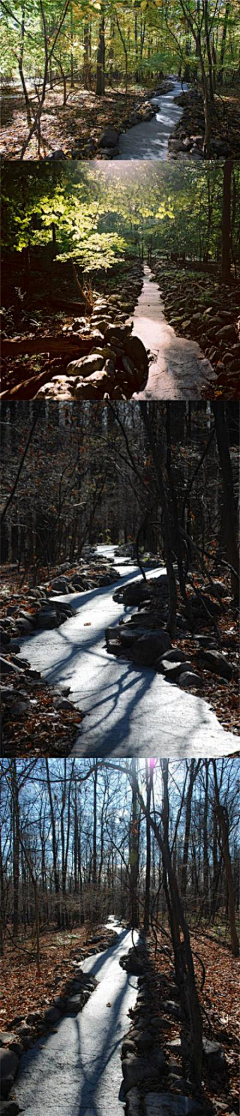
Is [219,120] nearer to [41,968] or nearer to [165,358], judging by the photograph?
[165,358]

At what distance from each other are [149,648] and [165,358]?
1.35 m

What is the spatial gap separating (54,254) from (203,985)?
3657mm

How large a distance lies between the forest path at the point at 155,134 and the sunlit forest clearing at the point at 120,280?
7cm

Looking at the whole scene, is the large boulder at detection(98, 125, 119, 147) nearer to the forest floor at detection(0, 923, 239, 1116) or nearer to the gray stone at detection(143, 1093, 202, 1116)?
the forest floor at detection(0, 923, 239, 1116)

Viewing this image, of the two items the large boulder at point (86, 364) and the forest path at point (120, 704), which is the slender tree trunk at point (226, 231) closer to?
the large boulder at point (86, 364)

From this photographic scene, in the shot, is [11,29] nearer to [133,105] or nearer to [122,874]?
[133,105]

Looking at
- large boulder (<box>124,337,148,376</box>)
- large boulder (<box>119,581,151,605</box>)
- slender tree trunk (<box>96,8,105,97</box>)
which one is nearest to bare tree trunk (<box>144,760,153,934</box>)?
large boulder (<box>119,581,151,605</box>)

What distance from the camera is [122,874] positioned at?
492 centimetres

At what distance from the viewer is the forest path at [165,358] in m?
4.53

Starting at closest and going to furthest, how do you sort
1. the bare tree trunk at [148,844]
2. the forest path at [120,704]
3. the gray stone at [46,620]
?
the forest path at [120,704], the gray stone at [46,620], the bare tree trunk at [148,844]

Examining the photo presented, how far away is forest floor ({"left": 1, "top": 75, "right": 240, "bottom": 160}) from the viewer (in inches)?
180

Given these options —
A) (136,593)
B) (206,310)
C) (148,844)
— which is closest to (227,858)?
(148,844)

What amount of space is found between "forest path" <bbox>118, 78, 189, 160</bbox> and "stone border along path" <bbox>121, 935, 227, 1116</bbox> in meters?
3.93

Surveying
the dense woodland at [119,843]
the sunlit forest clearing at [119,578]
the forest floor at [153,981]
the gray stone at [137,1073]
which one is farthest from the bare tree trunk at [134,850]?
the gray stone at [137,1073]
